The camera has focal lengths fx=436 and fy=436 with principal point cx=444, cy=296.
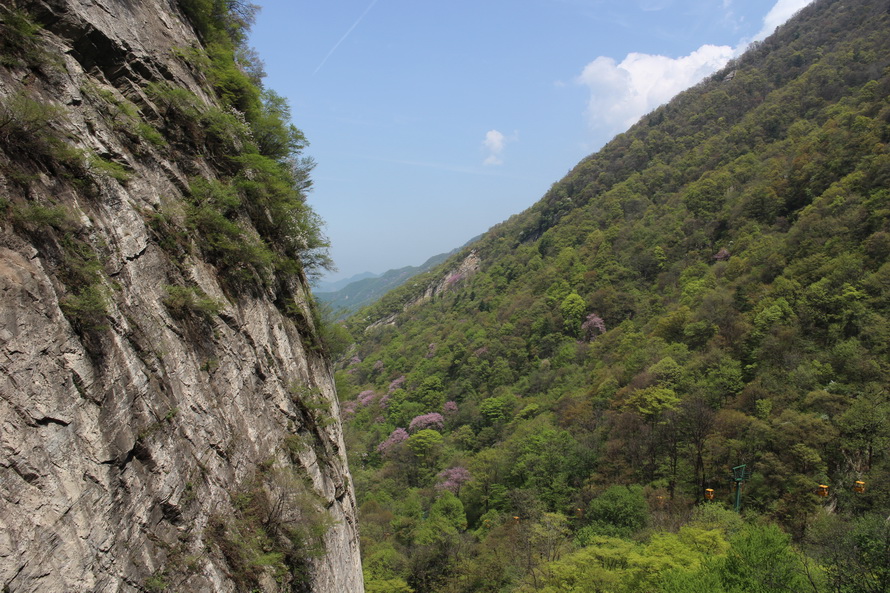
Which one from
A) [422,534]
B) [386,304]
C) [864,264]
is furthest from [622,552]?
[386,304]

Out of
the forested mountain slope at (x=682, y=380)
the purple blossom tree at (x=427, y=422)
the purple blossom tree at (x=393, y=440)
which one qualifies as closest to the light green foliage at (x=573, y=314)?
the forested mountain slope at (x=682, y=380)

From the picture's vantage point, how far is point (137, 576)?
607cm

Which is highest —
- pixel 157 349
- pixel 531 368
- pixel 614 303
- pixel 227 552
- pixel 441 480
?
pixel 157 349

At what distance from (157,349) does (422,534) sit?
2998 centimetres

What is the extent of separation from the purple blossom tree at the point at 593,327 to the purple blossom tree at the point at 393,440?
86.3ft

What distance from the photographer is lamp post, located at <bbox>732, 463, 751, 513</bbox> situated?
24.6 meters

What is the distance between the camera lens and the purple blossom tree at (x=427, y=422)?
55.5 metres

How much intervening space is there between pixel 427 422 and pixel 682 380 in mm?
31576

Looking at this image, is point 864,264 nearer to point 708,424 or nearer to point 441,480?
point 708,424

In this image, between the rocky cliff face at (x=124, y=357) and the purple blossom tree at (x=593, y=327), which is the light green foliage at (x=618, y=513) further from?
the purple blossom tree at (x=593, y=327)

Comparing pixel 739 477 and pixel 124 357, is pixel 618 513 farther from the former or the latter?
pixel 124 357

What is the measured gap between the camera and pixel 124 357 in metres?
6.75

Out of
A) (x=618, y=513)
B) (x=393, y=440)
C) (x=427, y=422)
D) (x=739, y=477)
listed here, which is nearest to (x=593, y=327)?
(x=427, y=422)

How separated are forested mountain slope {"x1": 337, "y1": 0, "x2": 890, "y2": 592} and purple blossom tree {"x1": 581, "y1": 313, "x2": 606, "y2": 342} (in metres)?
0.31
